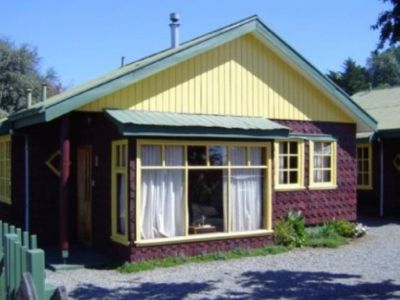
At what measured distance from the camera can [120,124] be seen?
35.6 ft

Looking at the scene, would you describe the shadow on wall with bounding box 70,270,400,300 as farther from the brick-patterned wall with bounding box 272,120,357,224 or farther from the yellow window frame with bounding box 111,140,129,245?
the brick-patterned wall with bounding box 272,120,357,224

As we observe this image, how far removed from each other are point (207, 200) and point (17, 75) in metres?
37.9

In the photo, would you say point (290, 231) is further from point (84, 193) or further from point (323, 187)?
point (84, 193)

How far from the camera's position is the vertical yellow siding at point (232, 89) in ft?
40.4

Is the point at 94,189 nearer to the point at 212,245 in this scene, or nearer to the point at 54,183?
the point at 54,183

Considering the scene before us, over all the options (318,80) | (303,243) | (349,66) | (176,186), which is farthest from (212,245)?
(349,66)

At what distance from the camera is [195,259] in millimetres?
11695

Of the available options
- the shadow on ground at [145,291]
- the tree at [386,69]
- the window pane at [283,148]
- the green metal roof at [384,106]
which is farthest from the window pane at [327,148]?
the tree at [386,69]

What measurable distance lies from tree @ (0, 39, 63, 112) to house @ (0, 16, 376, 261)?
3186cm

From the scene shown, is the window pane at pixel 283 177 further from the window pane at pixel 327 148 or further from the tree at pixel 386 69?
the tree at pixel 386 69

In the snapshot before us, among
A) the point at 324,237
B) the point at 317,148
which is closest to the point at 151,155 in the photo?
the point at 324,237

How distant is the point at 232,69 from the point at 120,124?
12.0ft

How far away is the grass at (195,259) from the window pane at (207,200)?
0.56 m

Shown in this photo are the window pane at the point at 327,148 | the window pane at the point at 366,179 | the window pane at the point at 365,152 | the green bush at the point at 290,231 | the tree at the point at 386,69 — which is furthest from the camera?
the tree at the point at 386,69
